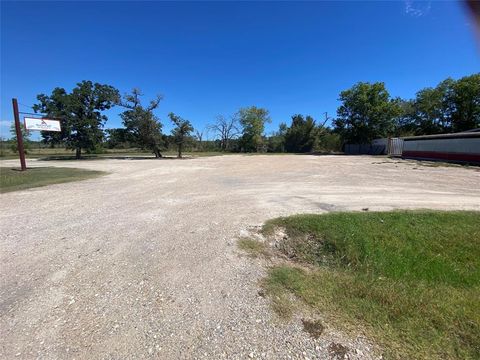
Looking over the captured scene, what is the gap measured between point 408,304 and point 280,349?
1.75 metres

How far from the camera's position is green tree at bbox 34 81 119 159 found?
3244 cm

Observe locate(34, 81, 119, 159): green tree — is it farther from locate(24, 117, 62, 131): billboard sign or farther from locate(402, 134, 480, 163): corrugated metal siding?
locate(402, 134, 480, 163): corrugated metal siding

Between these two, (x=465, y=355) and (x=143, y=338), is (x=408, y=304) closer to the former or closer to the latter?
(x=465, y=355)

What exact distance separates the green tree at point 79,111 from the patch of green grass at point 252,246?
35.4 meters

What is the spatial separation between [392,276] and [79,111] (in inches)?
1547

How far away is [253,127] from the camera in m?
66.9

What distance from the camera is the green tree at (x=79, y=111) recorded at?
32438 millimetres

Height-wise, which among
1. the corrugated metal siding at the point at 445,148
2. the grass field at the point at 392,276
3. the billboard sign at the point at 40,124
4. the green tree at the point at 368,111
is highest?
the green tree at the point at 368,111

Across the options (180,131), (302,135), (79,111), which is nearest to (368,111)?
(302,135)

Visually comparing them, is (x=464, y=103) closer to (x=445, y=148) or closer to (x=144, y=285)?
(x=445, y=148)

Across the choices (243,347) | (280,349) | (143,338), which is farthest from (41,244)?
(280,349)

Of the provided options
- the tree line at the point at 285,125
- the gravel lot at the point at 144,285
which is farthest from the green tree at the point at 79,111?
the gravel lot at the point at 144,285

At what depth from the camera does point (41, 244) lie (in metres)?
4.66

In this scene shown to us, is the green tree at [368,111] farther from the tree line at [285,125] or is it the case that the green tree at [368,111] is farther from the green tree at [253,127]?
the green tree at [253,127]
